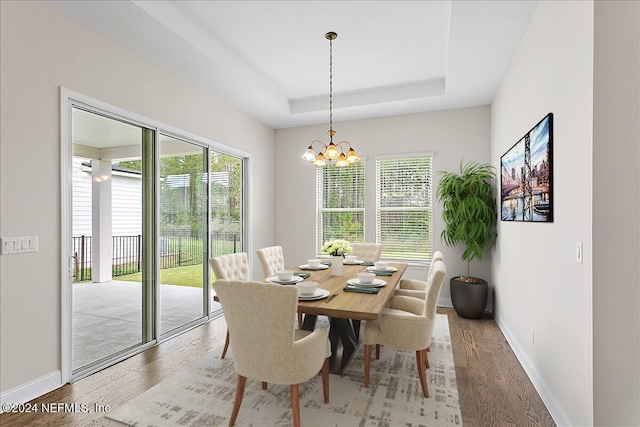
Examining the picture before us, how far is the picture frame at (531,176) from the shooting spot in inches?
86.3

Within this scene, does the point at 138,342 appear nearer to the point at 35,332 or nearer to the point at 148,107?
the point at 35,332

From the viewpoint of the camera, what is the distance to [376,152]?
512 centimetres

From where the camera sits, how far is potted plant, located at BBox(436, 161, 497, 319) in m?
4.07

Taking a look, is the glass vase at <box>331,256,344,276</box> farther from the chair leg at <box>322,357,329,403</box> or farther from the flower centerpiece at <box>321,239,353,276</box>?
the chair leg at <box>322,357,329,403</box>

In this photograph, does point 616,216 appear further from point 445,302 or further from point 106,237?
point 106,237

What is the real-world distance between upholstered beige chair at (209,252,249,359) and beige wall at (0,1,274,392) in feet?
3.77

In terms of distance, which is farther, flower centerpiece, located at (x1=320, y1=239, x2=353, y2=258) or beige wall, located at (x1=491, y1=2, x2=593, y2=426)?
flower centerpiece, located at (x1=320, y1=239, x2=353, y2=258)

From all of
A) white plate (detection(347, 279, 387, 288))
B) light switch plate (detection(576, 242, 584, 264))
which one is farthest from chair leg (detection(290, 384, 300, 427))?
light switch plate (detection(576, 242, 584, 264))

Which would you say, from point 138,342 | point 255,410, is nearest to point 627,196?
point 255,410

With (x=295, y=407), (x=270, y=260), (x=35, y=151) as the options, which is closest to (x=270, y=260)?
(x=270, y=260)

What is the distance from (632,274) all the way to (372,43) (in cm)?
284

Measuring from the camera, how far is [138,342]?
10.7ft

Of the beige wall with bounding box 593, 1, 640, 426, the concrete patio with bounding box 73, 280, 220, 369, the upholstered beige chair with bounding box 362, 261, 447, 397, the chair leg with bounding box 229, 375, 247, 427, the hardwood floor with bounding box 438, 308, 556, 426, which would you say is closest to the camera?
the beige wall with bounding box 593, 1, 640, 426

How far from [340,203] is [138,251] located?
3.03 m
